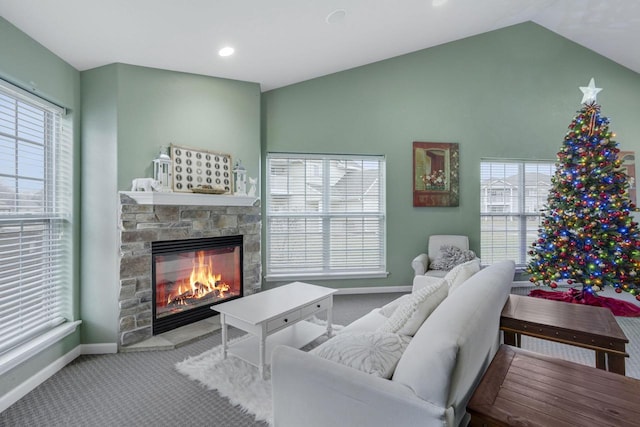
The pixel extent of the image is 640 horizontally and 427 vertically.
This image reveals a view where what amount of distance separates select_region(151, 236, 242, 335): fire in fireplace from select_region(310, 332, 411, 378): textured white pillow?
Result: 217 centimetres

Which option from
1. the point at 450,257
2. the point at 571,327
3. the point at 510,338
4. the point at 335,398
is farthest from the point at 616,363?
the point at 450,257

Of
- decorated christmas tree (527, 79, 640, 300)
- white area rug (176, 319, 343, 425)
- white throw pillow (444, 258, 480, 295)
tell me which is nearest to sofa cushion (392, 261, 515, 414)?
white throw pillow (444, 258, 480, 295)

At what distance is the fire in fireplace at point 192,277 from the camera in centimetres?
304

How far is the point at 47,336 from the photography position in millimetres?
2361

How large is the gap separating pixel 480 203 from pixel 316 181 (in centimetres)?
257

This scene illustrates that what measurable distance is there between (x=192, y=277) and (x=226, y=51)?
2.38m

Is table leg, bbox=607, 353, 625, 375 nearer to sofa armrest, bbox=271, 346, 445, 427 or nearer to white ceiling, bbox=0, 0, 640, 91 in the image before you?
sofa armrest, bbox=271, 346, 445, 427

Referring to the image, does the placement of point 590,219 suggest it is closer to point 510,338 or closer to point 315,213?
point 510,338

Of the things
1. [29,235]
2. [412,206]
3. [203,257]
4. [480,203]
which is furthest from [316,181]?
[29,235]

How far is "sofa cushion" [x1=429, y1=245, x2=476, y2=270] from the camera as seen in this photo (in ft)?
13.4

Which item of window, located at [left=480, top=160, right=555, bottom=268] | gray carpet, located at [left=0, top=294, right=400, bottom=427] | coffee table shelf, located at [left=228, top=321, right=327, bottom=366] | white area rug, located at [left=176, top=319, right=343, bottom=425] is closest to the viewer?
gray carpet, located at [left=0, top=294, right=400, bottom=427]

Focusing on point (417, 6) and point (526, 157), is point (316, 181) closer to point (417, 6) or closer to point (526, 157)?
point (417, 6)

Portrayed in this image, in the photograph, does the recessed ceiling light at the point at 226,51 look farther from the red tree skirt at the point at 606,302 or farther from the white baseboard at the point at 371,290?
the red tree skirt at the point at 606,302

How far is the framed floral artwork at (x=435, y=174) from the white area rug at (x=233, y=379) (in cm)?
289
